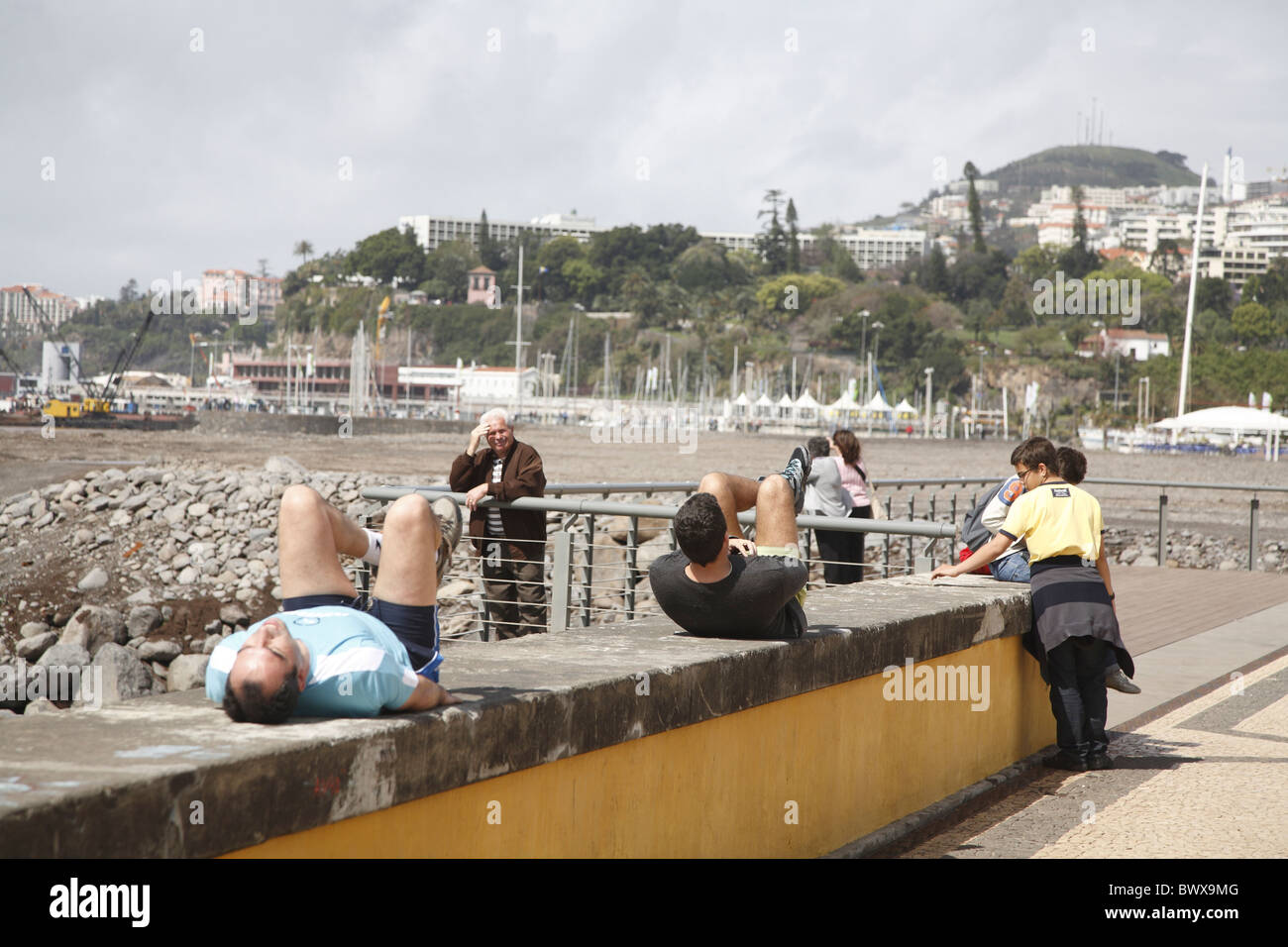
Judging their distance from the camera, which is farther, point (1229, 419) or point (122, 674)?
point (1229, 419)

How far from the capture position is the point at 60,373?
131 meters

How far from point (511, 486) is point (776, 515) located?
10.8 feet

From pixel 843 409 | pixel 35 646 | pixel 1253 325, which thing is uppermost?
pixel 1253 325

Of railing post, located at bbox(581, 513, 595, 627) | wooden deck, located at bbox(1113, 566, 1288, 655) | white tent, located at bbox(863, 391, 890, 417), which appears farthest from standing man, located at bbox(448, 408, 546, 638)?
white tent, located at bbox(863, 391, 890, 417)

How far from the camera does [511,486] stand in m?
7.93

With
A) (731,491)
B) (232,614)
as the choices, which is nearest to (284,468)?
(232,614)

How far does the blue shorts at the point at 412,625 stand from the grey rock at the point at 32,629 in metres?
13.8

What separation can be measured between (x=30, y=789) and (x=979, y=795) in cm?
386

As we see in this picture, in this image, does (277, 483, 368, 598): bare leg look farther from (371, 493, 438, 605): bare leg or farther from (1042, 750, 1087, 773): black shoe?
(1042, 750, 1087, 773): black shoe

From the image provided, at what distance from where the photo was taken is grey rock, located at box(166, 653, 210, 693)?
13.0m

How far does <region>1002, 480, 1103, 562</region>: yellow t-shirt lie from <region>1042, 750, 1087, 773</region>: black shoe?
2.82 feet

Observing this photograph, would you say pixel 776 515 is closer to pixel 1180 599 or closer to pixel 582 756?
pixel 582 756

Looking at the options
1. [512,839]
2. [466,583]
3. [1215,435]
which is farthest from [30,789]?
[1215,435]
